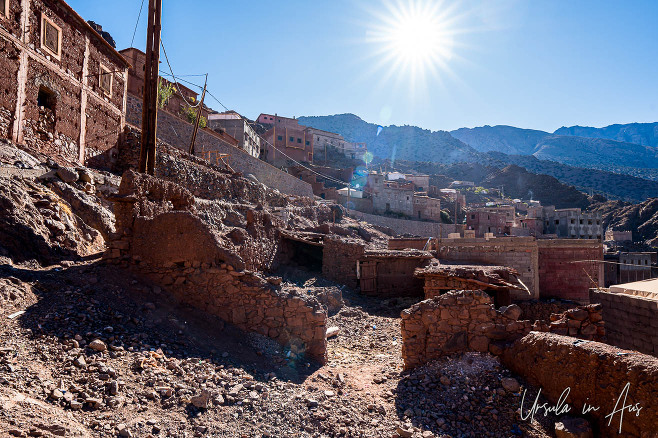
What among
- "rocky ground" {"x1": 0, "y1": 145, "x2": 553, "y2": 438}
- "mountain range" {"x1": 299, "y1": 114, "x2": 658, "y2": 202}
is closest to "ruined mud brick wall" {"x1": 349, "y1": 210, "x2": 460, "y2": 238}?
"rocky ground" {"x1": 0, "y1": 145, "x2": 553, "y2": 438}

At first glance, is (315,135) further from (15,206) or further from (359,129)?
(359,129)

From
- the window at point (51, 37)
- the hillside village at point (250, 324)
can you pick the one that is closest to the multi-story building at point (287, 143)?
the window at point (51, 37)

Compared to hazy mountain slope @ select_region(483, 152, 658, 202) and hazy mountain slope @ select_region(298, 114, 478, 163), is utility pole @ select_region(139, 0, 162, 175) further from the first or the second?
hazy mountain slope @ select_region(298, 114, 478, 163)

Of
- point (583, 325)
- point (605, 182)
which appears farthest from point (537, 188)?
point (583, 325)

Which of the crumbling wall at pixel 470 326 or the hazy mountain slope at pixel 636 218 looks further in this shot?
the hazy mountain slope at pixel 636 218

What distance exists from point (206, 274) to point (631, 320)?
8643 millimetres

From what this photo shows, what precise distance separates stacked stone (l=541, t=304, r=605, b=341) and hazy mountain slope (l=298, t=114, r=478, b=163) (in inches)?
5481

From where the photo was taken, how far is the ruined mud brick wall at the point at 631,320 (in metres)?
7.55

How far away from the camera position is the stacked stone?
6129mm

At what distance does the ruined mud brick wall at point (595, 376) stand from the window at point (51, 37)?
19.4m

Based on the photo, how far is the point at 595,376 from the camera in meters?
4.55

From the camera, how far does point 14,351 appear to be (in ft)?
14.3

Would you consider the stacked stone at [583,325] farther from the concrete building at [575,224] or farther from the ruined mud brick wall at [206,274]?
the concrete building at [575,224]

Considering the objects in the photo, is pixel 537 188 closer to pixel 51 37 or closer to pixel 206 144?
pixel 206 144
